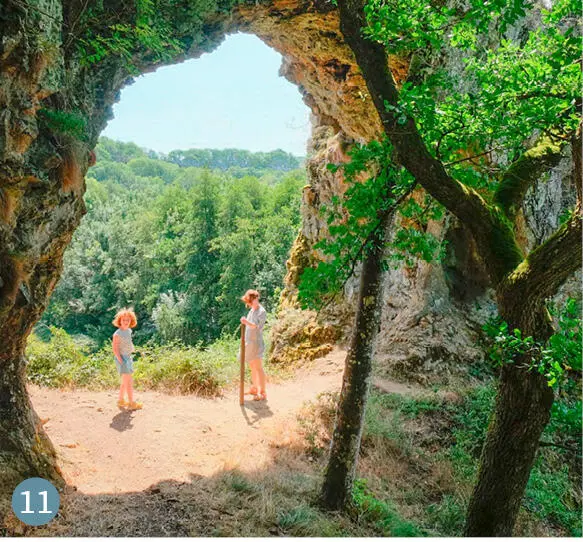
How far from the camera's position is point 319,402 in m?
8.10

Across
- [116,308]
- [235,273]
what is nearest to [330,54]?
[235,273]

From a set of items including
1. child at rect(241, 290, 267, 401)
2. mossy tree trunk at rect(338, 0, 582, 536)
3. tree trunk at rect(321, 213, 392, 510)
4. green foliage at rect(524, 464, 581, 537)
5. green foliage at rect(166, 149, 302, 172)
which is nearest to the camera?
mossy tree trunk at rect(338, 0, 582, 536)

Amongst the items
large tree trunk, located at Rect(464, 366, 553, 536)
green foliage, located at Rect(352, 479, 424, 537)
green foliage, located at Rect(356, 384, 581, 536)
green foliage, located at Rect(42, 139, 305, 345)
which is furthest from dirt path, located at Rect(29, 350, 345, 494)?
Result: green foliage, located at Rect(42, 139, 305, 345)

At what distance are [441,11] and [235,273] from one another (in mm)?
24549

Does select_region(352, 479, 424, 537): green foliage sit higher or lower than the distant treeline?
lower

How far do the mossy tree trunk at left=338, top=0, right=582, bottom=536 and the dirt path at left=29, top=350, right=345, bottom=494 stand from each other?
312cm

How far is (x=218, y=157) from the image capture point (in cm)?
10925

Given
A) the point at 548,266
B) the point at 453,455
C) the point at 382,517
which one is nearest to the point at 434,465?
the point at 453,455

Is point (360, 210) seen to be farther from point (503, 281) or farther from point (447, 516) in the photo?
point (447, 516)

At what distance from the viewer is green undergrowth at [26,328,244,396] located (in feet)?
28.7

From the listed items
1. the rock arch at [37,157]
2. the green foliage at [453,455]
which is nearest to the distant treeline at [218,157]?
the green foliage at [453,455]

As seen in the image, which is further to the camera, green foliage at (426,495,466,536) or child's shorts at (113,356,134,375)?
child's shorts at (113,356,134,375)

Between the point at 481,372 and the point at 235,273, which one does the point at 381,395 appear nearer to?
the point at 481,372

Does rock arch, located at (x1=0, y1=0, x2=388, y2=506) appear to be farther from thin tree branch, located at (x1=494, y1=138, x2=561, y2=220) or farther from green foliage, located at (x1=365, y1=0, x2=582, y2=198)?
thin tree branch, located at (x1=494, y1=138, x2=561, y2=220)
